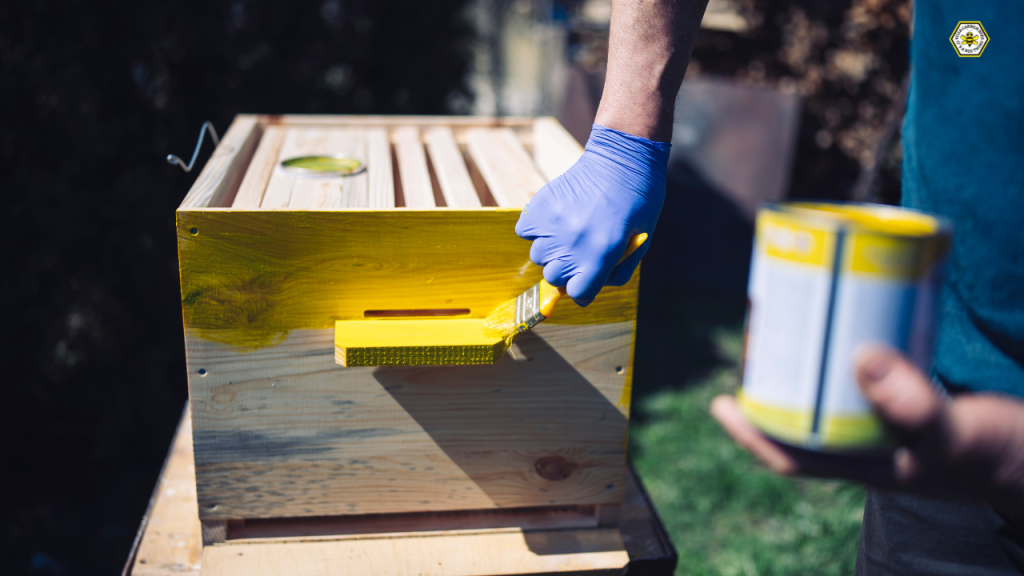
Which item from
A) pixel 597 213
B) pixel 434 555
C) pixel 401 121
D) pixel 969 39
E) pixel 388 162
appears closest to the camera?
pixel 969 39

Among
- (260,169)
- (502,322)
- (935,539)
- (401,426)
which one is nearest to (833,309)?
(502,322)

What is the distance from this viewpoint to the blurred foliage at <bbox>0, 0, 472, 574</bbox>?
2.41m

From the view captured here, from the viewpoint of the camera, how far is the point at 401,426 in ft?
4.39

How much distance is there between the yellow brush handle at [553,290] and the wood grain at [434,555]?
1.77ft

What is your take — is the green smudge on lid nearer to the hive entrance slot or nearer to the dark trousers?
the hive entrance slot

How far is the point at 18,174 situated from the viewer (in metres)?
2.39

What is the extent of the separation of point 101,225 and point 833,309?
2668 mm

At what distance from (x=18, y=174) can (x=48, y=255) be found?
29 centimetres

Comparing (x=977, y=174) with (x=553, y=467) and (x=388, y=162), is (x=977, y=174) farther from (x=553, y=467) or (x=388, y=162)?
(x=388, y=162)

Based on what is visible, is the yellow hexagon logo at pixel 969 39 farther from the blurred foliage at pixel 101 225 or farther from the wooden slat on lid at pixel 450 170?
the blurred foliage at pixel 101 225

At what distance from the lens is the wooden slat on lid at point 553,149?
161 centimetres

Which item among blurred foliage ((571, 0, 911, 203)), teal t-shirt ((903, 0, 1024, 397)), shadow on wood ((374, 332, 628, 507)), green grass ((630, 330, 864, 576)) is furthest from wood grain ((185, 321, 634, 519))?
blurred foliage ((571, 0, 911, 203))

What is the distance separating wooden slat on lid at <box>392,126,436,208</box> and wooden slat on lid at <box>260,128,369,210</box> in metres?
0.09

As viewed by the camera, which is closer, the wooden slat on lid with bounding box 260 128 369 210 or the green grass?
the wooden slat on lid with bounding box 260 128 369 210
